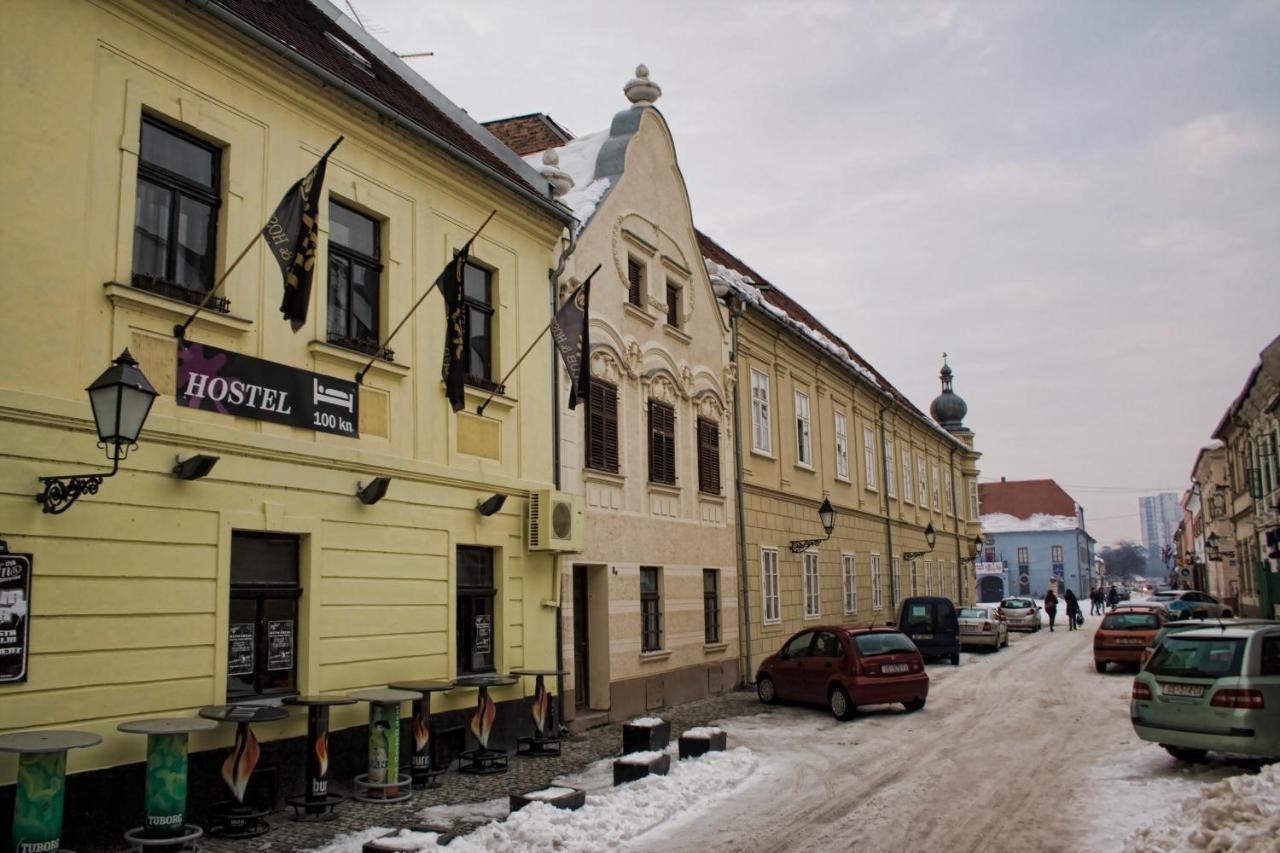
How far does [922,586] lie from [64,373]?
34685mm

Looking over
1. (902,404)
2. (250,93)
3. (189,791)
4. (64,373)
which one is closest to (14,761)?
(189,791)

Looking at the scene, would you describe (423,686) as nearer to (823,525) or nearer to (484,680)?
(484,680)

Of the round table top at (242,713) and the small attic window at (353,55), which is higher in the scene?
the small attic window at (353,55)

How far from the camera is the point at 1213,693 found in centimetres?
1080

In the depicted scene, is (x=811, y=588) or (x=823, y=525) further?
(x=811, y=588)

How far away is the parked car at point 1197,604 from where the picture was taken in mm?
33812

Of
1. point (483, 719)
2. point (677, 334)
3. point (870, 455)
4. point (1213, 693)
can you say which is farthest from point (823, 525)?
point (1213, 693)

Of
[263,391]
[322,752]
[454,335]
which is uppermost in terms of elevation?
[454,335]

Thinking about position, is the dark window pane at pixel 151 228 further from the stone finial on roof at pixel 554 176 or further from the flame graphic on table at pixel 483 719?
the stone finial on roof at pixel 554 176

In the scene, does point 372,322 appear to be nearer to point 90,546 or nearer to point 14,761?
point 90,546

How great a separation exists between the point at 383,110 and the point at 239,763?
23.8 ft

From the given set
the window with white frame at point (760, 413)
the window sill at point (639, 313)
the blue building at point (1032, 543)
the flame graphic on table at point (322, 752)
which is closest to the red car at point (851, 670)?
the window with white frame at point (760, 413)

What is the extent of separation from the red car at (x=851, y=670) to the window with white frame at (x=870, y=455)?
1455 cm

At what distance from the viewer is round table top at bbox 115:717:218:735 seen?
25.6ft
